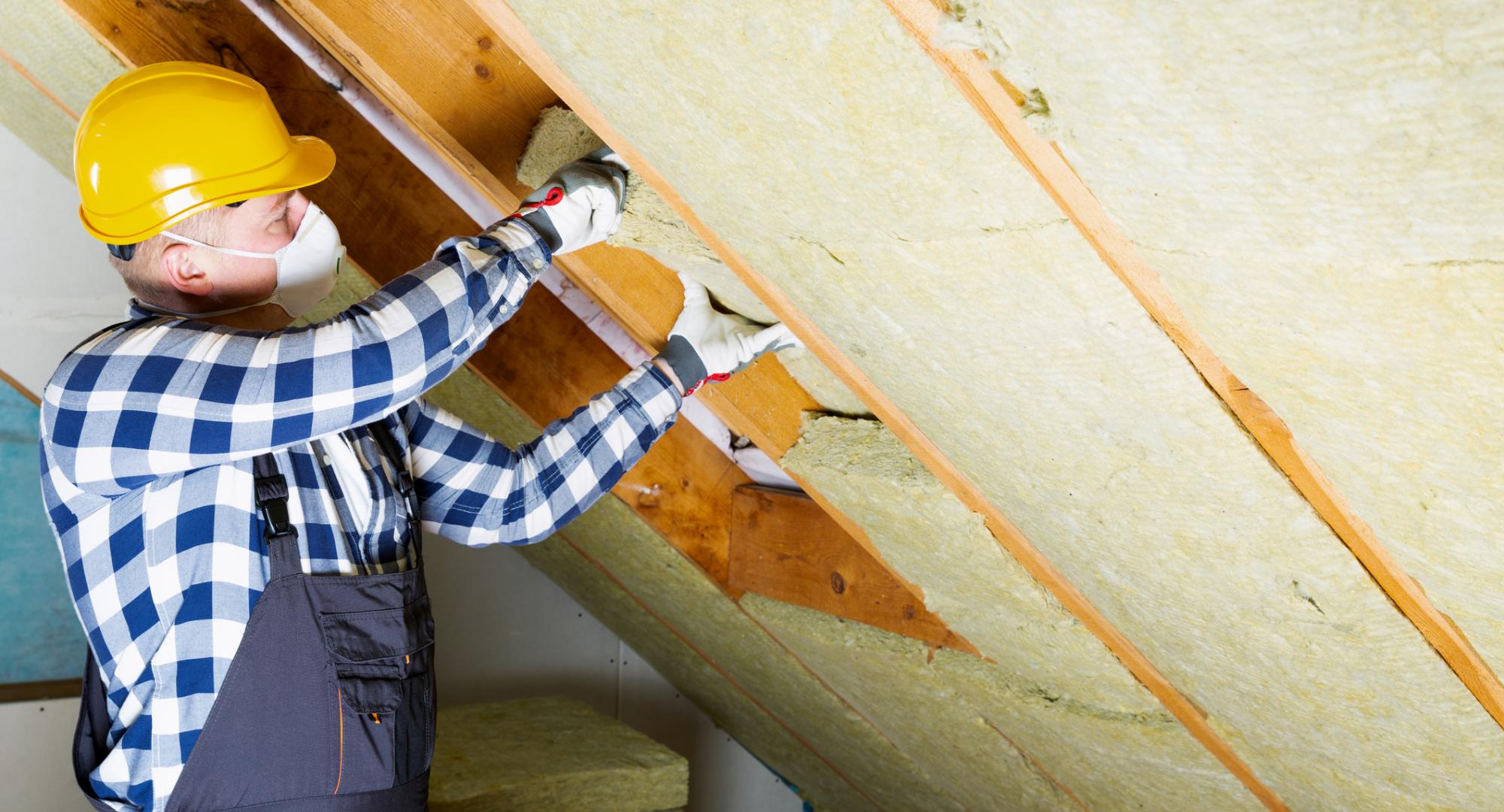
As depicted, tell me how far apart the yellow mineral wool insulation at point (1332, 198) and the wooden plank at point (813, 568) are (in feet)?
3.72

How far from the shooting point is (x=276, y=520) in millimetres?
1364

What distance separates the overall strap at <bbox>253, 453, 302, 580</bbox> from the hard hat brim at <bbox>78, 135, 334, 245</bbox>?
316mm

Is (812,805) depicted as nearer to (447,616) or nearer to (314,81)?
(447,616)

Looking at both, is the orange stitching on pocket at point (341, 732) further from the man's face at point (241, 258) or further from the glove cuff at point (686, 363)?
the glove cuff at point (686, 363)

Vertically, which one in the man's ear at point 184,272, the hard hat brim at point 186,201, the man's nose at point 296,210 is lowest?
the man's nose at point 296,210

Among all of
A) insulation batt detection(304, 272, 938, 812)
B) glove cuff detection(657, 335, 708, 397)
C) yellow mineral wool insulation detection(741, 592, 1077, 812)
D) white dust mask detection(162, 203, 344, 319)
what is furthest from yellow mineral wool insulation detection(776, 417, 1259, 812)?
white dust mask detection(162, 203, 344, 319)

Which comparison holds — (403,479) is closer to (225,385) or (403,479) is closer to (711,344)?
(225,385)

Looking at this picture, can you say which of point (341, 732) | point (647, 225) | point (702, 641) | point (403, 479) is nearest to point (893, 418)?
point (647, 225)

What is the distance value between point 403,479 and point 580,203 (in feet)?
1.57

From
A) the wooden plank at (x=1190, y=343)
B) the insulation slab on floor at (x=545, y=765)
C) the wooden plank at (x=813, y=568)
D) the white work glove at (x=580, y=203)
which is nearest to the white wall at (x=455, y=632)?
the insulation slab on floor at (x=545, y=765)

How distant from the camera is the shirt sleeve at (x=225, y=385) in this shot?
1.25 metres

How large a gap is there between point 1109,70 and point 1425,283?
269mm

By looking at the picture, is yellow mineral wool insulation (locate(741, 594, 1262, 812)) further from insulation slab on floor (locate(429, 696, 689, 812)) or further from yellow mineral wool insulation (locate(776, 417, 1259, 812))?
insulation slab on floor (locate(429, 696, 689, 812))

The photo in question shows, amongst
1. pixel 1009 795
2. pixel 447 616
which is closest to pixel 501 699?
pixel 447 616
